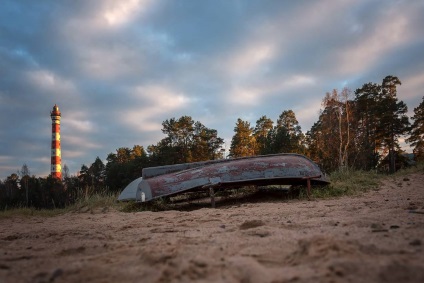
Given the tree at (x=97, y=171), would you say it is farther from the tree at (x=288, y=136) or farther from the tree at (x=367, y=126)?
the tree at (x=367, y=126)

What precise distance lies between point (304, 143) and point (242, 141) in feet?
22.4

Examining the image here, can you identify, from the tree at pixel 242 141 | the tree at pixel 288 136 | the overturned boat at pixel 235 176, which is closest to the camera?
the overturned boat at pixel 235 176

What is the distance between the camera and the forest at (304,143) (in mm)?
26234

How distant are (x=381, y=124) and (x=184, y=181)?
2535 centimetres

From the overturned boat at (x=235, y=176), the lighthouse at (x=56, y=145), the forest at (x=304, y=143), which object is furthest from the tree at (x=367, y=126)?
the lighthouse at (x=56, y=145)

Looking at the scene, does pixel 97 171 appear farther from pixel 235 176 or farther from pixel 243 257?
pixel 243 257

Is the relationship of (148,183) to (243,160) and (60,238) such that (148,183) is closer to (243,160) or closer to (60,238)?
(243,160)

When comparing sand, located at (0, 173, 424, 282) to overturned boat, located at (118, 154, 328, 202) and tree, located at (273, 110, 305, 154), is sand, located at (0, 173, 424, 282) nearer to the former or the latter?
overturned boat, located at (118, 154, 328, 202)

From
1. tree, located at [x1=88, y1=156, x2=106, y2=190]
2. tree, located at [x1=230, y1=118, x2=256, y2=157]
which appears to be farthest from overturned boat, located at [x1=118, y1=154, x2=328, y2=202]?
tree, located at [x1=88, y1=156, x2=106, y2=190]

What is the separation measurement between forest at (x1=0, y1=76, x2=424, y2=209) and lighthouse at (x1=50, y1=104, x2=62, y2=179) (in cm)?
215

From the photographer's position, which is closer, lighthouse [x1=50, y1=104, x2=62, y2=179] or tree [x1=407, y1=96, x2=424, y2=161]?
tree [x1=407, y1=96, x2=424, y2=161]

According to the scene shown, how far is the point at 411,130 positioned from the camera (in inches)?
1053

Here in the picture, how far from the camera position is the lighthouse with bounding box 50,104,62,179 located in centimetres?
4013

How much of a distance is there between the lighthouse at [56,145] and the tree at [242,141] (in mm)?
23107
